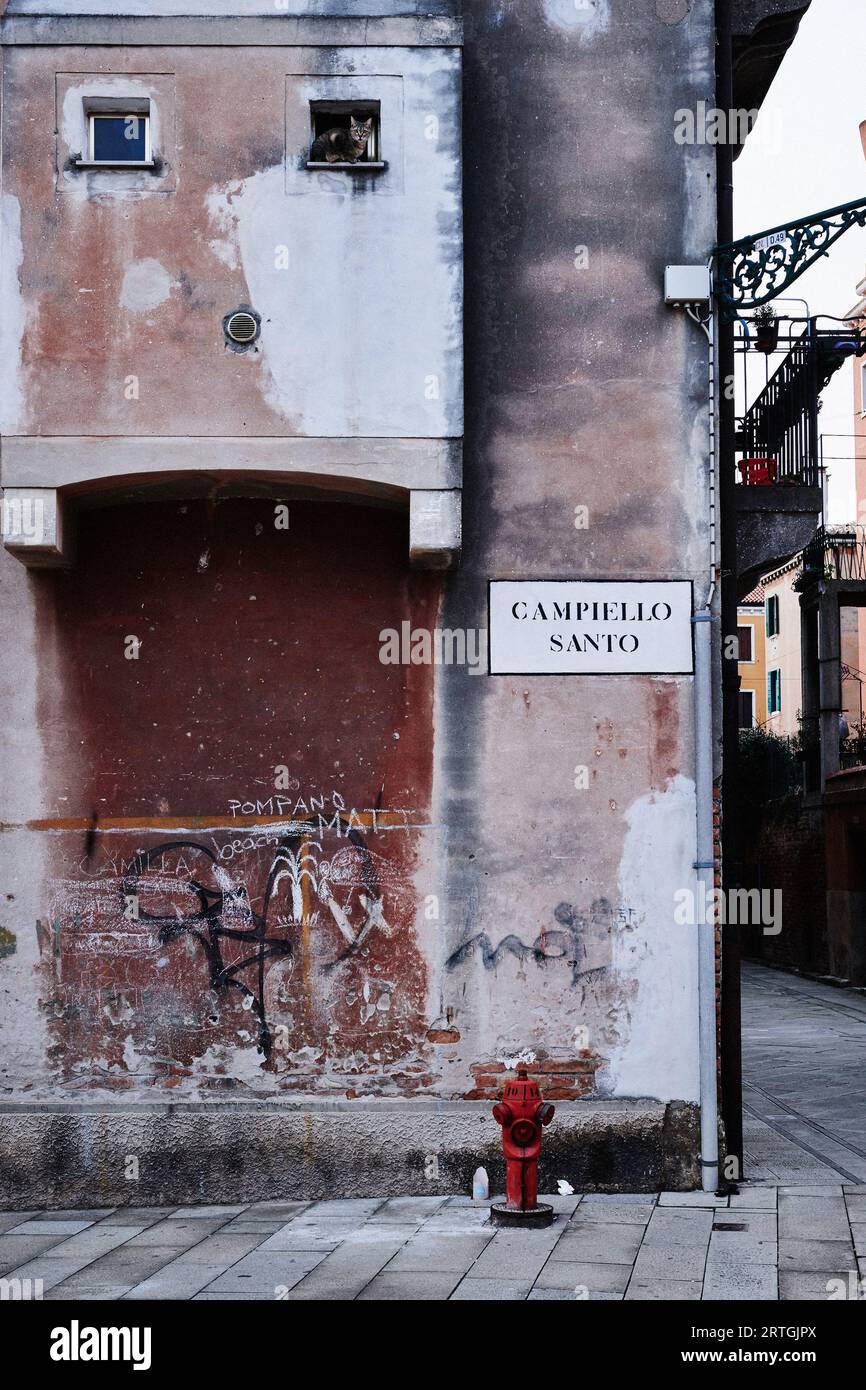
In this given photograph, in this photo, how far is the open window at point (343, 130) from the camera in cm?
952

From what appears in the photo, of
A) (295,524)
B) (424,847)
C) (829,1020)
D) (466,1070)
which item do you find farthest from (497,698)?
(829,1020)

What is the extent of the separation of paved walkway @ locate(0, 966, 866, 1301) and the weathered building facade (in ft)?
1.45

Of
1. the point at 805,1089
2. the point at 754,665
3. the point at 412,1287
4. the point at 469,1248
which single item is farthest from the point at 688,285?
the point at 754,665

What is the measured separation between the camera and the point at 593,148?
999cm

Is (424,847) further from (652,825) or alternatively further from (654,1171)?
(654,1171)

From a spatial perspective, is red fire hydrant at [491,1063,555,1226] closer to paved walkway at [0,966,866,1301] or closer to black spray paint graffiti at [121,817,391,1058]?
paved walkway at [0,966,866,1301]

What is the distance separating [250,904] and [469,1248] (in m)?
2.59

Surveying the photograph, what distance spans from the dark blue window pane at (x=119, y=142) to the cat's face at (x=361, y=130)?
129 centimetres

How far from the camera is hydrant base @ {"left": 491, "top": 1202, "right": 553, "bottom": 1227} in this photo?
28.3ft

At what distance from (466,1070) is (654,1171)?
1.30 metres

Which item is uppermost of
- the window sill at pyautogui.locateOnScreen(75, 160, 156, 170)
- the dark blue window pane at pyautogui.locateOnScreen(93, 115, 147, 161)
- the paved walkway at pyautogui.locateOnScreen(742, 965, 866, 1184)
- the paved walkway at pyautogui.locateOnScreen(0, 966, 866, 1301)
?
the dark blue window pane at pyautogui.locateOnScreen(93, 115, 147, 161)

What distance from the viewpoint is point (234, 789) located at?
974 centimetres

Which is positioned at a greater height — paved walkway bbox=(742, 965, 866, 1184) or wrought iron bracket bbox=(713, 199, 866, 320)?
wrought iron bracket bbox=(713, 199, 866, 320)

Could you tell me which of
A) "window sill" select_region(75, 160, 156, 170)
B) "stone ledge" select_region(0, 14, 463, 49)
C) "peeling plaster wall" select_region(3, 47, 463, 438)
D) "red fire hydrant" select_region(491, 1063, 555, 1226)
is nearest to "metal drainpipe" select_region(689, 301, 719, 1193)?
"red fire hydrant" select_region(491, 1063, 555, 1226)
